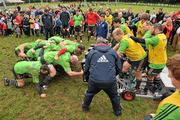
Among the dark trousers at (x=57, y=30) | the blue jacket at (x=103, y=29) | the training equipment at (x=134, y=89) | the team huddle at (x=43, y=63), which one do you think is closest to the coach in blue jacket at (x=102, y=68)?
the training equipment at (x=134, y=89)

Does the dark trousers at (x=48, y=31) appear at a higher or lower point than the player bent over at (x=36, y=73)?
higher

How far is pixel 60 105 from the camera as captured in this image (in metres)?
7.41

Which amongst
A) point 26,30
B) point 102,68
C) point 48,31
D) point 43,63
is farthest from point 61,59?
point 26,30

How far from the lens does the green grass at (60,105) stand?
682 centimetres

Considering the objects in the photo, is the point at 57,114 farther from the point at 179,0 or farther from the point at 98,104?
the point at 179,0

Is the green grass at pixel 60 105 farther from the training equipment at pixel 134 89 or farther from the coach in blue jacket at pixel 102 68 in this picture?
the coach in blue jacket at pixel 102 68

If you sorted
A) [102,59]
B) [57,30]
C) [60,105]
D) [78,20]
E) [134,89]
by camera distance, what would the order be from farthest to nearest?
[57,30], [78,20], [134,89], [60,105], [102,59]

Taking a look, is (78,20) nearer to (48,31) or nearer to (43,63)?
(48,31)

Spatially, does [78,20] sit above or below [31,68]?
above

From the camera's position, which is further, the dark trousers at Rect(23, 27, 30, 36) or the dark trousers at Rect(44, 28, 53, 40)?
the dark trousers at Rect(23, 27, 30, 36)

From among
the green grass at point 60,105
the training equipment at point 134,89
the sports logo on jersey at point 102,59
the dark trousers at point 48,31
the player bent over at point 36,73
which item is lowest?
the green grass at point 60,105

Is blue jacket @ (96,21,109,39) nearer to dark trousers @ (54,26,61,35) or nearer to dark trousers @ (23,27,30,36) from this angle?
dark trousers @ (54,26,61,35)

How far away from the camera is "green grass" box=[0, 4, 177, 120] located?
6824 mm

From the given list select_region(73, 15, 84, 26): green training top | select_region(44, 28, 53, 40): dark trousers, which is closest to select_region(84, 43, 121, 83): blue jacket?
select_region(44, 28, 53, 40): dark trousers
